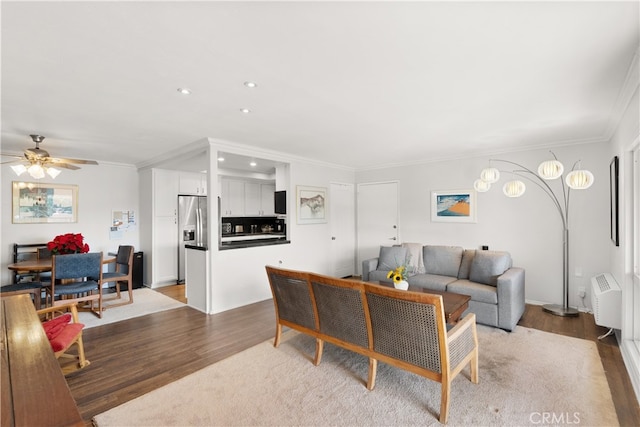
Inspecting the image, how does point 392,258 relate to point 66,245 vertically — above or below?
below

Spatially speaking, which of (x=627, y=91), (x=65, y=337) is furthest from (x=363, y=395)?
(x=627, y=91)

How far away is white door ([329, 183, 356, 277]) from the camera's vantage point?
6.14 metres

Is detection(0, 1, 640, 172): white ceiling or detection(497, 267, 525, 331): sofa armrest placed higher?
detection(0, 1, 640, 172): white ceiling

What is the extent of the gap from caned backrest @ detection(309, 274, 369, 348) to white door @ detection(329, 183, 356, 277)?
349cm

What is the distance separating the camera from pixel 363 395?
89.4 inches

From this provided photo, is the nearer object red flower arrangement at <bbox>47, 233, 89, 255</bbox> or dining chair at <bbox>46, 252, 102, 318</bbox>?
dining chair at <bbox>46, 252, 102, 318</bbox>

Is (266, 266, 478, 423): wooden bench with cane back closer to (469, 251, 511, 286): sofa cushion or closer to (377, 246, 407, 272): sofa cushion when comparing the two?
(469, 251, 511, 286): sofa cushion

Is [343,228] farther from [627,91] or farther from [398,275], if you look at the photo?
[627,91]

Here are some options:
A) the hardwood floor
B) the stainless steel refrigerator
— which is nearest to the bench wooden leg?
the hardwood floor

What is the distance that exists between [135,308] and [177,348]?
70.9 inches

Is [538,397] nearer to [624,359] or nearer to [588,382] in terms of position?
[588,382]

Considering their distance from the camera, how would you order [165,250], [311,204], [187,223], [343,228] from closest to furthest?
[311,204] < [165,250] < [187,223] < [343,228]

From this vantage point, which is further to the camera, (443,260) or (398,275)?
(443,260)

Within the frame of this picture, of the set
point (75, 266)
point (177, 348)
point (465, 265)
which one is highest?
point (75, 266)
